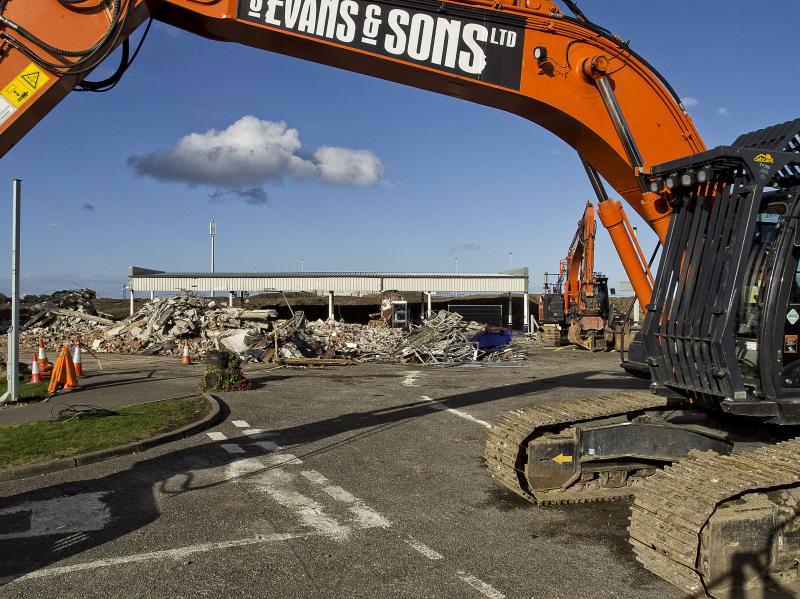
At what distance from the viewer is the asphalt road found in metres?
5.18

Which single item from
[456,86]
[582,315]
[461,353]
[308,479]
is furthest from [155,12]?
[582,315]

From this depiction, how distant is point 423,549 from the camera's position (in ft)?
19.2

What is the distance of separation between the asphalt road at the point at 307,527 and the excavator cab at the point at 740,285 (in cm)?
176

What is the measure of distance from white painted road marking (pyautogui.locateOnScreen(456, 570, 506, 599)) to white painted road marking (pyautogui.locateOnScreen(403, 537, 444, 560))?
357 mm

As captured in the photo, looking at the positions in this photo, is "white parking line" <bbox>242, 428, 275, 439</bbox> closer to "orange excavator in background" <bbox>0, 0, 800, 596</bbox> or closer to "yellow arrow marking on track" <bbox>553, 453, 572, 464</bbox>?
"orange excavator in background" <bbox>0, 0, 800, 596</bbox>

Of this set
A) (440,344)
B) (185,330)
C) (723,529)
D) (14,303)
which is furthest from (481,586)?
(185,330)

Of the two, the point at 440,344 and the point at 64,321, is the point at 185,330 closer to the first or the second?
the point at 64,321

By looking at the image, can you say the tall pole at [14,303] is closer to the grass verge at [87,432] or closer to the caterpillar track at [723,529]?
the grass verge at [87,432]

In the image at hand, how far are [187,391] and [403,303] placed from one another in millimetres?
21938

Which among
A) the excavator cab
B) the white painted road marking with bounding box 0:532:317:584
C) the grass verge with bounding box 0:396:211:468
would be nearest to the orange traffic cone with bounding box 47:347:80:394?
the grass verge with bounding box 0:396:211:468

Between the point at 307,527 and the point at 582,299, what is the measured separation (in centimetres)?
2711

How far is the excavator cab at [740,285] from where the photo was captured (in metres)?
5.86

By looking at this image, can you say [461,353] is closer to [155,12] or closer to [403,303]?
[403,303]

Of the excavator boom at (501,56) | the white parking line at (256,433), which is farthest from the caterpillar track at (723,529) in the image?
the white parking line at (256,433)
